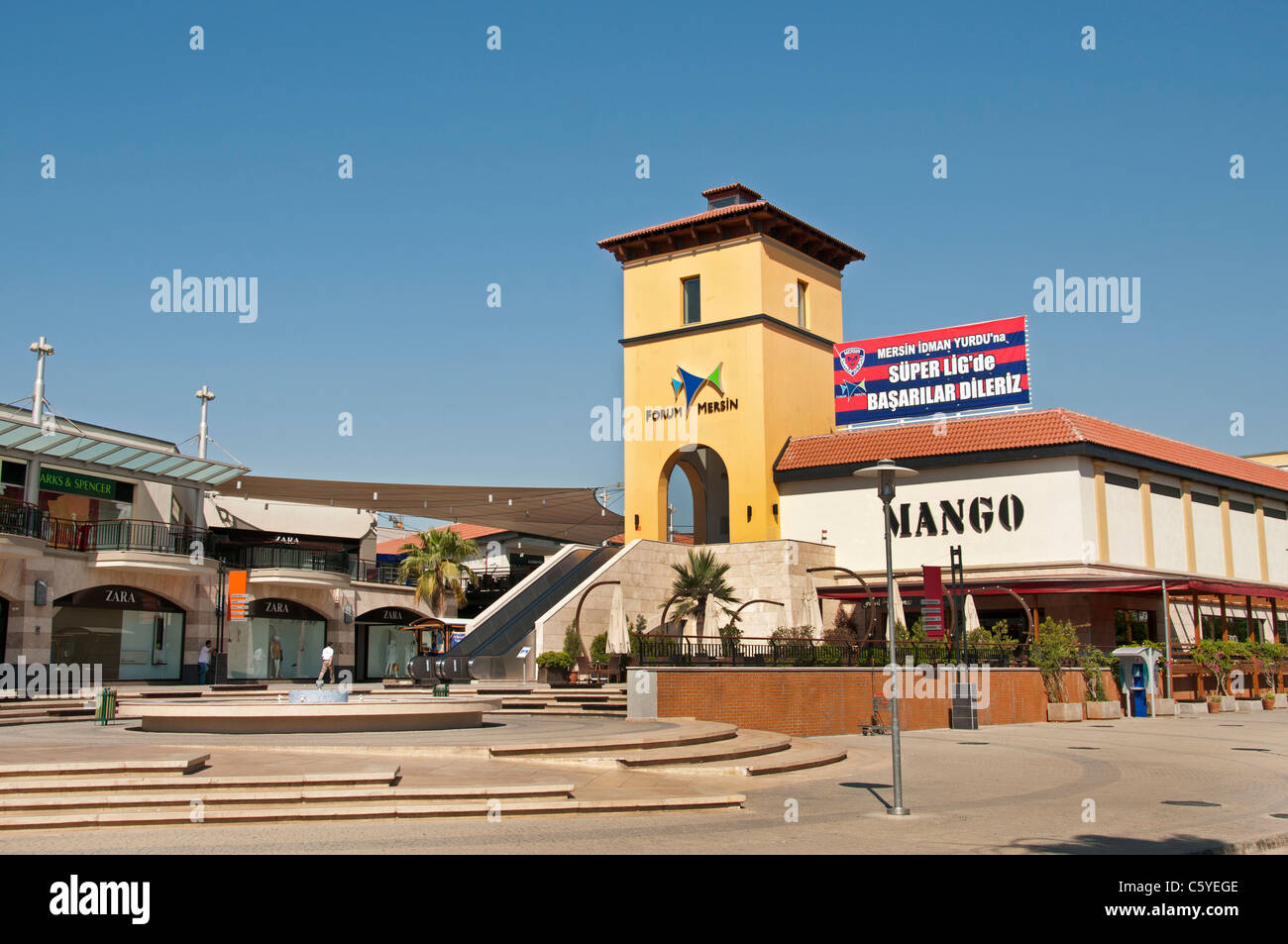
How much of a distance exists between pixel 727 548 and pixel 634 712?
16.7 meters

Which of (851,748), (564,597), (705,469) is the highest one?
(705,469)

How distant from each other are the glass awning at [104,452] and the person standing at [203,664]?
240 inches

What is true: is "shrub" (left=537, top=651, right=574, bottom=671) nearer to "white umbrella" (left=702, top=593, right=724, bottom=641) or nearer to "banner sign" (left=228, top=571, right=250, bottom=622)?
"white umbrella" (left=702, top=593, right=724, bottom=641)

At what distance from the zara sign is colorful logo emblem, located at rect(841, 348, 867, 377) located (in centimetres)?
675

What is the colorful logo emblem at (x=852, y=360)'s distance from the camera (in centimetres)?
4219

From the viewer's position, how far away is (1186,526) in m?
39.7

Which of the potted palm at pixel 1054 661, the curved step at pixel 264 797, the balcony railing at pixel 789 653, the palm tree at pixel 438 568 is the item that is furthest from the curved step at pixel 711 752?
the palm tree at pixel 438 568

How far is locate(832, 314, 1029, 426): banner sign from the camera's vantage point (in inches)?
1524

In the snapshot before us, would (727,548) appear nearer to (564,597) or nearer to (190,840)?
(564,597)

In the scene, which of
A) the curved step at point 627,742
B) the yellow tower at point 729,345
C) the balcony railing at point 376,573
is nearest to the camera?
the curved step at point 627,742

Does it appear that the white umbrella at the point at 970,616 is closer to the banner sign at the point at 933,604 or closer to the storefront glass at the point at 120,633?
the banner sign at the point at 933,604

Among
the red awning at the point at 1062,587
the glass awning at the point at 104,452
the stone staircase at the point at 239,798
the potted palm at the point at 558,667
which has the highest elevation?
the glass awning at the point at 104,452

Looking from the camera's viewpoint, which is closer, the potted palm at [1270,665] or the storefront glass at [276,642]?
the potted palm at [1270,665]
